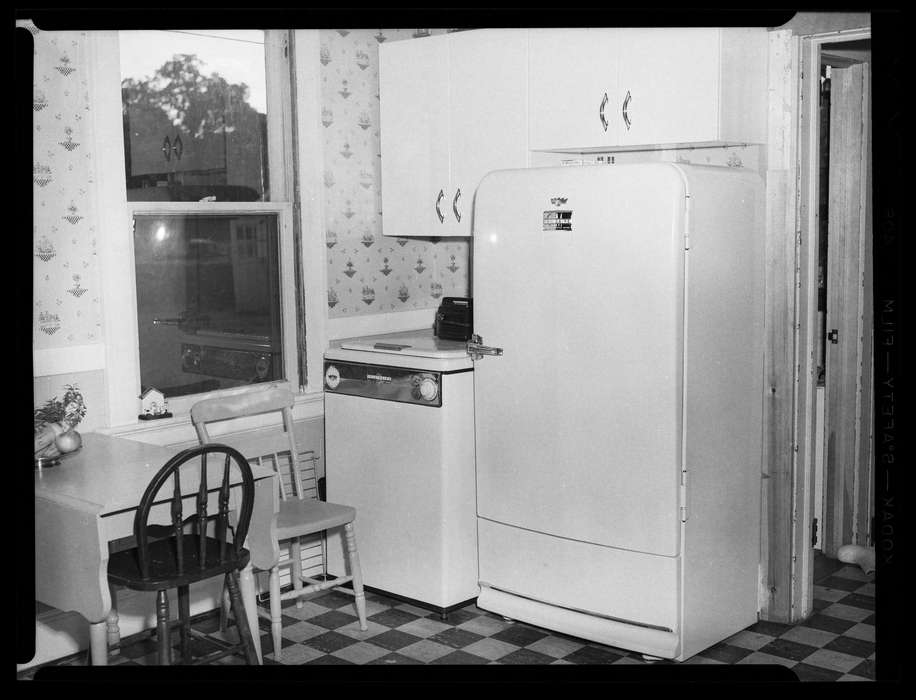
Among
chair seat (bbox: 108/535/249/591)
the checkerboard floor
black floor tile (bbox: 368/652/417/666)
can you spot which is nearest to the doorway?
the checkerboard floor

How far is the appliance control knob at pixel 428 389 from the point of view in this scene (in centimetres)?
371

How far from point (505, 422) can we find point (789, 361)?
0.96 m

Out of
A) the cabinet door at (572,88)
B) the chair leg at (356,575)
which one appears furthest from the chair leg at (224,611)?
the cabinet door at (572,88)

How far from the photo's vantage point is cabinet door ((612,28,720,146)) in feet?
11.1

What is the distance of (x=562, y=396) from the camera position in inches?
137

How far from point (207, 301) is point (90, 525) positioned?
49.4 inches

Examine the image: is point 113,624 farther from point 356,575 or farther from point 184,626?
point 356,575

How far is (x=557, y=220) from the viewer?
3.43 meters

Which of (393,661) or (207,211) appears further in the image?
(207,211)

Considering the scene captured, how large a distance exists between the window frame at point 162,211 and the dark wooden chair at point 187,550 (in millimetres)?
683

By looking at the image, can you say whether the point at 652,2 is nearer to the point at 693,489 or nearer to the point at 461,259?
the point at 693,489

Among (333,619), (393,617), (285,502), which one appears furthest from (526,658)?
(285,502)

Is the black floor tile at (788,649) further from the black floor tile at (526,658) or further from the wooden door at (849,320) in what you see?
the wooden door at (849,320)

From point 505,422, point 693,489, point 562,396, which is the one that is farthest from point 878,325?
point 505,422
